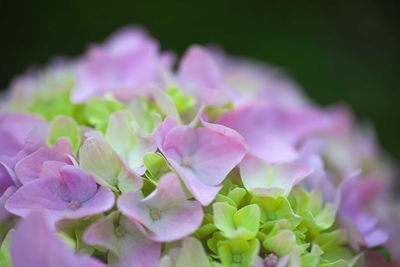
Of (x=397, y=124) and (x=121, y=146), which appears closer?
(x=121, y=146)

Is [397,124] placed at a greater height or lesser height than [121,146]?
lesser

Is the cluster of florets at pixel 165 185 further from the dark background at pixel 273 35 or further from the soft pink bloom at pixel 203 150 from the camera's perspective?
the dark background at pixel 273 35

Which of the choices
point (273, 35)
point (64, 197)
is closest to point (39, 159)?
point (64, 197)

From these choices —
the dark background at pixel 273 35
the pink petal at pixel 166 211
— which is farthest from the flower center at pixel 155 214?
the dark background at pixel 273 35

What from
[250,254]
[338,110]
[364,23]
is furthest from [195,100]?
[364,23]

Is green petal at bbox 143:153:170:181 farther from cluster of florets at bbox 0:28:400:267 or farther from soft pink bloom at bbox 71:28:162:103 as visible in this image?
soft pink bloom at bbox 71:28:162:103

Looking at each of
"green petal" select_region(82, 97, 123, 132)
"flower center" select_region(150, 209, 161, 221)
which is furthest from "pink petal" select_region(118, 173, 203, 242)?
"green petal" select_region(82, 97, 123, 132)

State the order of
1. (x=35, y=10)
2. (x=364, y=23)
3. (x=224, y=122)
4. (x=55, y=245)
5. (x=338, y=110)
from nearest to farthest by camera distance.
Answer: (x=55, y=245) → (x=224, y=122) → (x=338, y=110) → (x=35, y=10) → (x=364, y=23)

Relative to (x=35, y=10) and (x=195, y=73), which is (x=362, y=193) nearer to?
(x=195, y=73)
